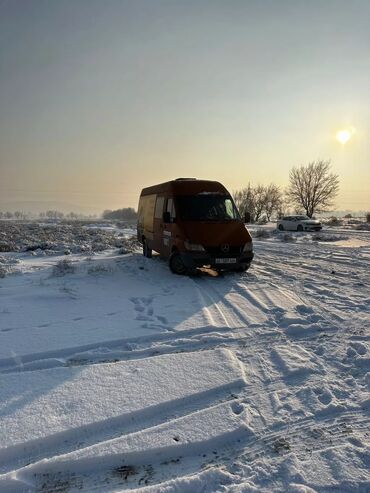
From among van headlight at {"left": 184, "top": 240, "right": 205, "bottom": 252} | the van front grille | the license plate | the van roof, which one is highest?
the van roof

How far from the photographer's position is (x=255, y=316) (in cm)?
618

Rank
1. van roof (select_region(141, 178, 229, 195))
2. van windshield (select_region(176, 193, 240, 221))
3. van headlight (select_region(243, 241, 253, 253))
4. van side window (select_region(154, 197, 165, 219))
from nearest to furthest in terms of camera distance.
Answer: van headlight (select_region(243, 241, 253, 253))
van windshield (select_region(176, 193, 240, 221))
van roof (select_region(141, 178, 229, 195))
van side window (select_region(154, 197, 165, 219))

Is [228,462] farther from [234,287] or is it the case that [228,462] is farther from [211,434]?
[234,287]

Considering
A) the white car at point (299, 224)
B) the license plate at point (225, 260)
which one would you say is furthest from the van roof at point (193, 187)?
the white car at point (299, 224)

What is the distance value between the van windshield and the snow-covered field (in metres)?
3.04

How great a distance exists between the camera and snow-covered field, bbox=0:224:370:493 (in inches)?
102

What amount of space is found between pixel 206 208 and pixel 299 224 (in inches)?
1007

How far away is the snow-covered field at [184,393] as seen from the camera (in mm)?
2598

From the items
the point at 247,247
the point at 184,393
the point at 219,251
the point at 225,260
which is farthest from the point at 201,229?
the point at 184,393

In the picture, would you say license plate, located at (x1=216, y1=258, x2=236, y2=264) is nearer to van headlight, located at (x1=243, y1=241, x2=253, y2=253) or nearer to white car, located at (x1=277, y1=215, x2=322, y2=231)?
van headlight, located at (x1=243, y1=241, x2=253, y2=253)

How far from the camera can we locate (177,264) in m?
9.84

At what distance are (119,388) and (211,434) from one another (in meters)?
1.19

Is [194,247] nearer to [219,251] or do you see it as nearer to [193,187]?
[219,251]

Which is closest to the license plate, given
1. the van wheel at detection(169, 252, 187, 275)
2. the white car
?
the van wheel at detection(169, 252, 187, 275)
